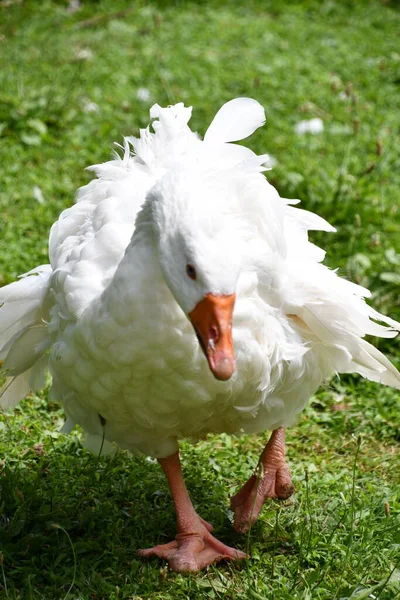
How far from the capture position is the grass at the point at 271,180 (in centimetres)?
334

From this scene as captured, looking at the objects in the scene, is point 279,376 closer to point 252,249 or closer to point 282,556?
point 252,249

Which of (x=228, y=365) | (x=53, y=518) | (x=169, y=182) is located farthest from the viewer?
(x=53, y=518)

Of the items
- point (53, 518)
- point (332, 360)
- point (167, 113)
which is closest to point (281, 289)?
point (332, 360)

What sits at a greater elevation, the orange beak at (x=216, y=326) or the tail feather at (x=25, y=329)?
the orange beak at (x=216, y=326)

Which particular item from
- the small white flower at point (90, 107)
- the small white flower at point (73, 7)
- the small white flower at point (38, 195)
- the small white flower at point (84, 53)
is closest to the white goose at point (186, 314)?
the small white flower at point (38, 195)

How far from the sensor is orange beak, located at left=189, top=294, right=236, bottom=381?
256 cm

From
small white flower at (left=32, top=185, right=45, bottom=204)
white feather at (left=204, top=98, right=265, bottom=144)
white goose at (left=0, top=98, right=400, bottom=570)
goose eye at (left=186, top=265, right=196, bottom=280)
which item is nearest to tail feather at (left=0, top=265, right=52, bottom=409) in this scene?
white goose at (left=0, top=98, right=400, bottom=570)

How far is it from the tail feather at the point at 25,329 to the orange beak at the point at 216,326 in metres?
1.25

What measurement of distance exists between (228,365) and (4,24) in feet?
23.4

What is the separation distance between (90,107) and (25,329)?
4029mm

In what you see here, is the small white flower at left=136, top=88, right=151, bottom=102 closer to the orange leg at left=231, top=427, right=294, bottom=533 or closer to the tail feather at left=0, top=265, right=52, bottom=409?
the tail feather at left=0, top=265, right=52, bottom=409

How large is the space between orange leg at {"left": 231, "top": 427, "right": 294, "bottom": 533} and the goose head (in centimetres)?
112

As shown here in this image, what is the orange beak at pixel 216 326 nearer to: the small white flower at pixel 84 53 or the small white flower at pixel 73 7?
the small white flower at pixel 84 53

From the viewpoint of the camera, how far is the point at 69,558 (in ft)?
11.1
